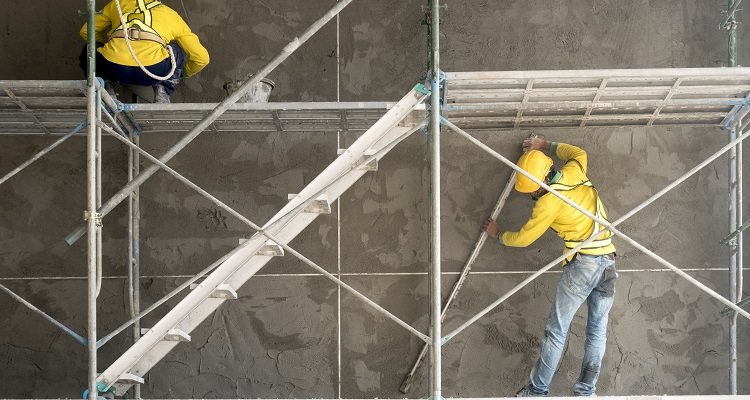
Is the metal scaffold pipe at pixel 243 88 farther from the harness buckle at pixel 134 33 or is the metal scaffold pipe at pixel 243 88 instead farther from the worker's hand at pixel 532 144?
the worker's hand at pixel 532 144

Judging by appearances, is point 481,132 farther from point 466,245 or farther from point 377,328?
point 377,328

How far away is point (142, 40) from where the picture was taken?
8992 millimetres

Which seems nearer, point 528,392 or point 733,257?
point 528,392

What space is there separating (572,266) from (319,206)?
8.33 ft

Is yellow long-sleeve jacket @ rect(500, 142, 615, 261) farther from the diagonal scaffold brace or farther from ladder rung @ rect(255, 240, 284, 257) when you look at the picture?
ladder rung @ rect(255, 240, 284, 257)

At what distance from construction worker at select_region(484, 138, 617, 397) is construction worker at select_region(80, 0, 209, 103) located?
3403mm

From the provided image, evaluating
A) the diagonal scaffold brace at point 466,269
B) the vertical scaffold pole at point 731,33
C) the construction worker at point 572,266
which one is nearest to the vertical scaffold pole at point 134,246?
the diagonal scaffold brace at point 466,269

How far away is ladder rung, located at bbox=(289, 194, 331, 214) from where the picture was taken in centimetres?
855

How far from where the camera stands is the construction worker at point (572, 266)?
942 cm

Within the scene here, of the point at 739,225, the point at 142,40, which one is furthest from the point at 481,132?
the point at 142,40

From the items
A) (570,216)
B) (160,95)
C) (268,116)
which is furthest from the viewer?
(268,116)

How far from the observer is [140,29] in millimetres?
8984

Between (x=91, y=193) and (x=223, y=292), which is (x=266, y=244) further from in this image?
(x=91, y=193)

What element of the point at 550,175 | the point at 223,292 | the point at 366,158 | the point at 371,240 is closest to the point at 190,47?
the point at 366,158
